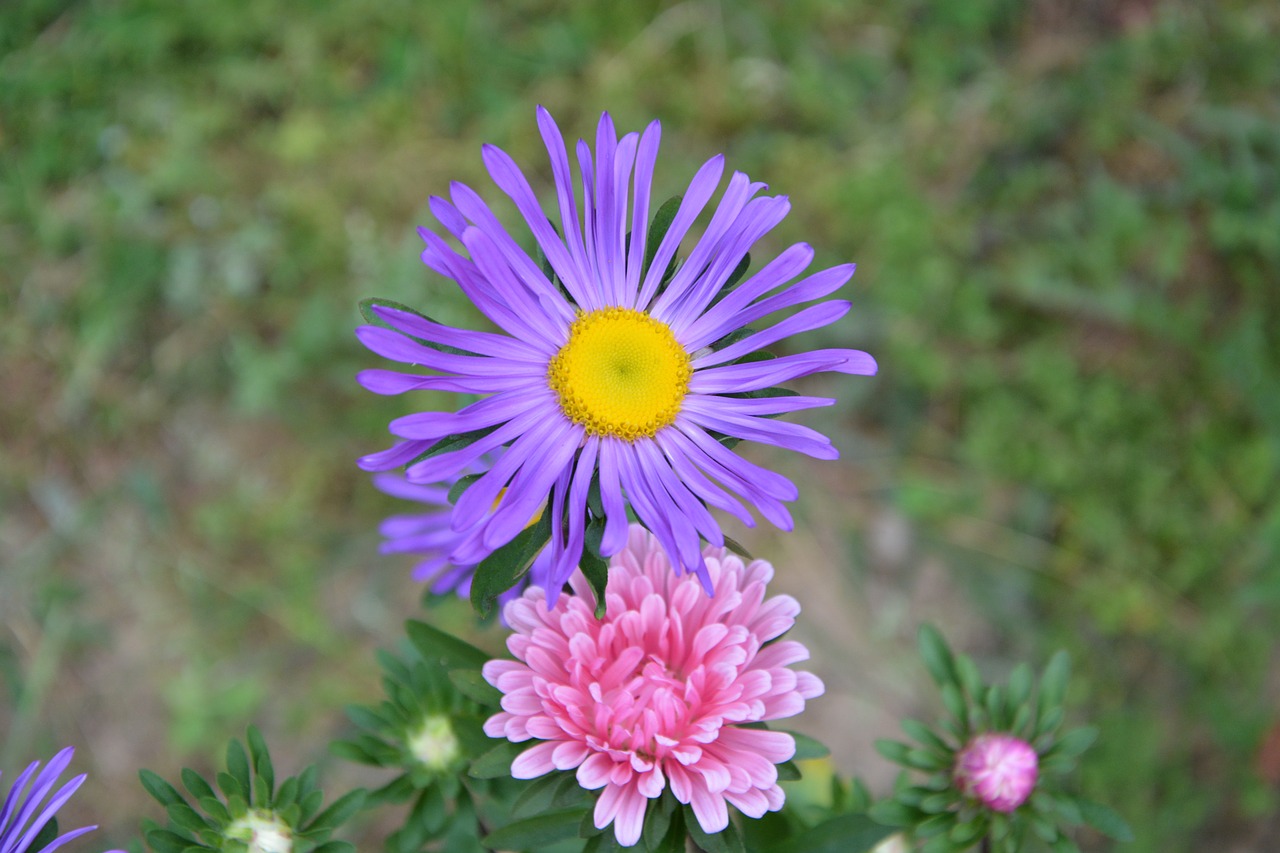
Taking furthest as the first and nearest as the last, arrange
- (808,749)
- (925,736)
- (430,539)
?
1. (430,539)
2. (925,736)
3. (808,749)

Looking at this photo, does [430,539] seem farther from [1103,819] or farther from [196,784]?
[1103,819]

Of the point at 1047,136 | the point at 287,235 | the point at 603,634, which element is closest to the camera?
the point at 603,634

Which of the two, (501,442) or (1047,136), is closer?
(501,442)

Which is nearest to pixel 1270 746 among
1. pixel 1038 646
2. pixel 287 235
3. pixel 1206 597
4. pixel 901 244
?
pixel 1206 597

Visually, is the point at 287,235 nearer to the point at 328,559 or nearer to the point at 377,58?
the point at 377,58

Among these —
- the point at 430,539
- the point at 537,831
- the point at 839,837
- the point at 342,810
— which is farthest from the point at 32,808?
the point at 839,837

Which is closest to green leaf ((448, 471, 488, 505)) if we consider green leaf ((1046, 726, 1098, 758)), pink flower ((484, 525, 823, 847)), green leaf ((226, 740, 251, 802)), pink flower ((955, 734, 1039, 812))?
pink flower ((484, 525, 823, 847))

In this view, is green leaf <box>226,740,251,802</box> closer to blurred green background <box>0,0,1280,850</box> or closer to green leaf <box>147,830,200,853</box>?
green leaf <box>147,830,200,853</box>
